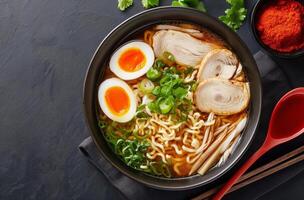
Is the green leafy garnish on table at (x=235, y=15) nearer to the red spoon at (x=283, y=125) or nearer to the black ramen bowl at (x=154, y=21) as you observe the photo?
the black ramen bowl at (x=154, y=21)

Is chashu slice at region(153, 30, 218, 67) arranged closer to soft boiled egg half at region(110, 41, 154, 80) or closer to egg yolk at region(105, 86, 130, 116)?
soft boiled egg half at region(110, 41, 154, 80)

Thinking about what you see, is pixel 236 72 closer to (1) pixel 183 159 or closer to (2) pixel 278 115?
(2) pixel 278 115

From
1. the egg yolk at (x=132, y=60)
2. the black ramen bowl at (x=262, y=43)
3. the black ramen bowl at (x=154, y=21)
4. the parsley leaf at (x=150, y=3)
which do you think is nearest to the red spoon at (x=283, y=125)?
the black ramen bowl at (x=154, y=21)

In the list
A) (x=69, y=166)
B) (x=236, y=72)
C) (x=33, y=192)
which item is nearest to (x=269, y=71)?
(x=236, y=72)

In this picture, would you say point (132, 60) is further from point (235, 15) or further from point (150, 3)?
point (235, 15)

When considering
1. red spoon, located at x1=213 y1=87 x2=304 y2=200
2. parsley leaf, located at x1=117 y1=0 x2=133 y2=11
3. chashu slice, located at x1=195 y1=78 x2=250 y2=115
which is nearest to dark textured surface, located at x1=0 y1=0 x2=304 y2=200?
parsley leaf, located at x1=117 y1=0 x2=133 y2=11

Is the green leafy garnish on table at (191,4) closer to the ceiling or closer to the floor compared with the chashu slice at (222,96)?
closer to the ceiling
